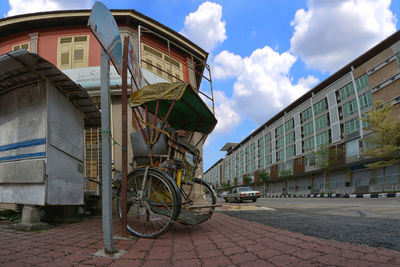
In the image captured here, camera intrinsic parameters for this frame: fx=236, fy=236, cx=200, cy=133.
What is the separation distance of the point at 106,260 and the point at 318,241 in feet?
7.44

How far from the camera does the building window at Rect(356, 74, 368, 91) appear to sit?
29922mm

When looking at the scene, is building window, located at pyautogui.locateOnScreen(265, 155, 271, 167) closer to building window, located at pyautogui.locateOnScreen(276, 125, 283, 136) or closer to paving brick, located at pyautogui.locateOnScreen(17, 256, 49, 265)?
building window, located at pyautogui.locateOnScreen(276, 125, 283, 136)

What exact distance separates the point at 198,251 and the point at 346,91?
3803 cm

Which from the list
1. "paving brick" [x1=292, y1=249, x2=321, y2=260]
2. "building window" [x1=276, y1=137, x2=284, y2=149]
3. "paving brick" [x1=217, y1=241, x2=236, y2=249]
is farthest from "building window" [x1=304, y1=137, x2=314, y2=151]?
"paving brick" [x1=292, y1=249, x2=321, y2=260]

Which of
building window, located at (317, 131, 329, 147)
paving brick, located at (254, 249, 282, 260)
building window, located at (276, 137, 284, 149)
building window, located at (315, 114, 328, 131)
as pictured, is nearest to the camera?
paving brick, located at (254, 249, 282, 260)

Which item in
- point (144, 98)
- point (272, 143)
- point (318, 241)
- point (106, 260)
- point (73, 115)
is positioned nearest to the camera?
point (106, 260)

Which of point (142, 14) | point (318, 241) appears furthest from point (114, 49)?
point (142, 14)

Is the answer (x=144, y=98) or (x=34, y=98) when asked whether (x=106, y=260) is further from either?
(x=34, y=98)

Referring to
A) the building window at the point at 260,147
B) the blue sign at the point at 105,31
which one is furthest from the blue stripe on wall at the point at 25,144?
the building window at the point at 260,147

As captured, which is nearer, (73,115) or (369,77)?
(73,115)

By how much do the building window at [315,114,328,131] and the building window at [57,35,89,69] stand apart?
3746 centimetres

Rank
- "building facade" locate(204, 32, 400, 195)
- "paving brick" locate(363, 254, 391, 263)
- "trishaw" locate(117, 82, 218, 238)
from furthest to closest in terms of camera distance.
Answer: "building facade" locate(204, 32, 400, 195) → "trishaw" locate(117, 82, 218, 238) → "paving brick" locate(363, 254, 391, 263)

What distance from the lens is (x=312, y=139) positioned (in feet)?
135

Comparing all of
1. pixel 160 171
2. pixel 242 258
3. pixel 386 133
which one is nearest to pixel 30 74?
pixel 160 171
